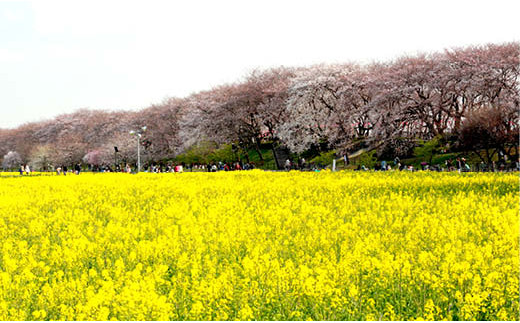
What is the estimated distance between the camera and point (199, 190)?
A: 64.8 feet

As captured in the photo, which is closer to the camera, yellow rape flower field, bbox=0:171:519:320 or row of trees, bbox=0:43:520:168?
yellow rape flower field, bbox=0:171:519:320

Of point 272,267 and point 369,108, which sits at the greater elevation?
point 369,108

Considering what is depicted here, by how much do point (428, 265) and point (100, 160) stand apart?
274ft

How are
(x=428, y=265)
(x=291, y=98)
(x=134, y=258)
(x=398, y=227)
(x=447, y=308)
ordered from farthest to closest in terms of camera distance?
(x=291, y=98) < (x=398, y=227) < (x=134, y=258) < (x=428, y=265) < (x=447, y=308)

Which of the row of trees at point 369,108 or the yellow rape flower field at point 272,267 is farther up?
the row of trees at point 369,108

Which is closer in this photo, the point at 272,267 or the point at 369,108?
the point at 272,267

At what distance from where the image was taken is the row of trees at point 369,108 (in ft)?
129

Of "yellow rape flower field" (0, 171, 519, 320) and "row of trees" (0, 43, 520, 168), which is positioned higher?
"row of trees" (0, 43, 520, 168)

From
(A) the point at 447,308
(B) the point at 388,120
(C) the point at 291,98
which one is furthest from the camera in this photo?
(C) the point at 291,98

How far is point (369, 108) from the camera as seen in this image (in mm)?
48000

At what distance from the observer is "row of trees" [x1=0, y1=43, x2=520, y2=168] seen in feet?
129

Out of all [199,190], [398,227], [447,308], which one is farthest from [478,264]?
[199,190]

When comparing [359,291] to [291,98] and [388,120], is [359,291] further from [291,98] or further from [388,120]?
[291,98]

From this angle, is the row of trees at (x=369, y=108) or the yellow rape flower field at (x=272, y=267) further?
the row of trees at (x=369, y=108)
